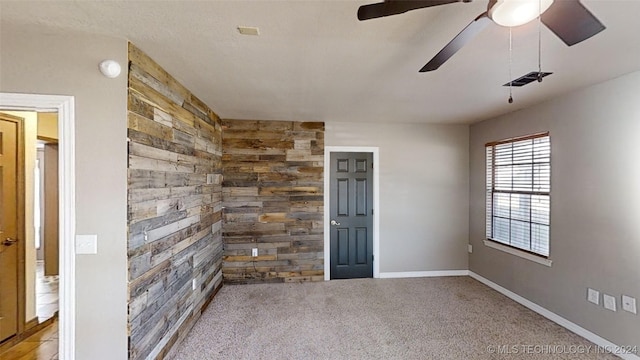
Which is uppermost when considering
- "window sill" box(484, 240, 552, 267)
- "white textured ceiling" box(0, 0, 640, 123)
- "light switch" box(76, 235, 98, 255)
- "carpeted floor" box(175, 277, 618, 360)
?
"white textured ceiling" box(0, 0, 640, 123)

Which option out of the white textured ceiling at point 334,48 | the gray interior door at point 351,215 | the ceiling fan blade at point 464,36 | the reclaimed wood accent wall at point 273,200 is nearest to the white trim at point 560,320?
the gray interior door at point 351,215

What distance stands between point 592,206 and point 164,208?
152 inches

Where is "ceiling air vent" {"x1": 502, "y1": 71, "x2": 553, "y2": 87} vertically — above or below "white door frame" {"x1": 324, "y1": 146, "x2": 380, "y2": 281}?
above

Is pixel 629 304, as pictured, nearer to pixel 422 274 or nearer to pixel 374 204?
pixel 422 274

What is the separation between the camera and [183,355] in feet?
8.30

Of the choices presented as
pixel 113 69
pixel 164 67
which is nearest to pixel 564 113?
pixel 164 67

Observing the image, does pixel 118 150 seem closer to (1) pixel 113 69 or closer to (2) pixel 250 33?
(1) pixel 113 69

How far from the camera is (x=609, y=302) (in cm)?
258

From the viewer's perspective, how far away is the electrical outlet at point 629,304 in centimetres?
240

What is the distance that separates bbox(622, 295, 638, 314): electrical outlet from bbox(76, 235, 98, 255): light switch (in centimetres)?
408

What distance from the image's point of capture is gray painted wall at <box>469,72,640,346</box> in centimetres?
245

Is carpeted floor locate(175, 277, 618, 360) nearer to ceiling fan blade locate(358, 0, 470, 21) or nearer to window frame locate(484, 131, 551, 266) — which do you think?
window frame locate(484, 131, 551, 266)

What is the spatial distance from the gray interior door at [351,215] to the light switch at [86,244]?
3.11 meters

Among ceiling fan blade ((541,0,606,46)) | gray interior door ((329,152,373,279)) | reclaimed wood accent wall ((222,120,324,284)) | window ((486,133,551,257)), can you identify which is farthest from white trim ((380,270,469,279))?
ceiling fan blade ((541,0,606,46))
